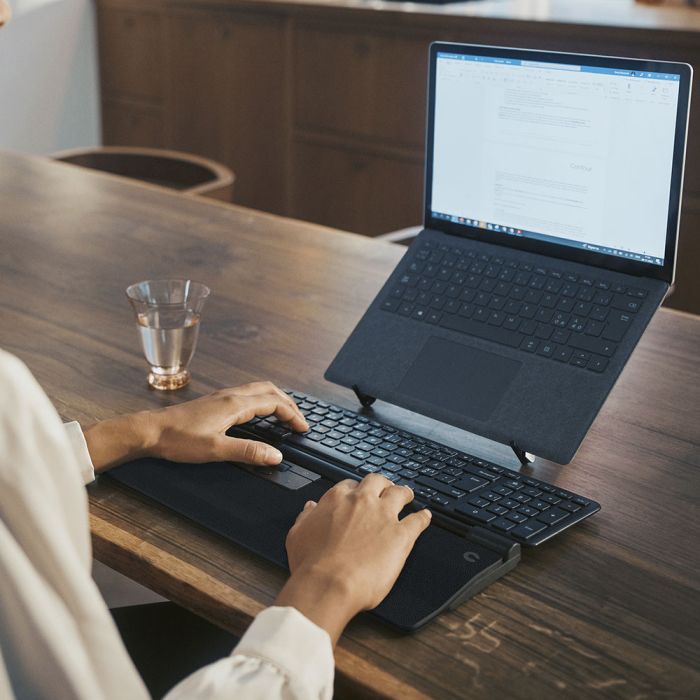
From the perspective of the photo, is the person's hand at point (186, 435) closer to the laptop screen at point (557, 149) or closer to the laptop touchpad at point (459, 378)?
the laptop touchpad at point (459, 378)

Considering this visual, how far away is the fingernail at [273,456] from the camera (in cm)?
106

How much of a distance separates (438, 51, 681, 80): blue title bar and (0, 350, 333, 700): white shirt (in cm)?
69

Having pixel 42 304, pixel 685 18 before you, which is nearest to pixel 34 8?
pixel 685 18

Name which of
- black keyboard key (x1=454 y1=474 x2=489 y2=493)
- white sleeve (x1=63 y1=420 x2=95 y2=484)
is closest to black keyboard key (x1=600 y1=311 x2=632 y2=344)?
black keyboard key (x1=454 y1=474 x2=489 y2=493)

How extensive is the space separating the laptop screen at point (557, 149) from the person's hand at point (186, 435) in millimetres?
341

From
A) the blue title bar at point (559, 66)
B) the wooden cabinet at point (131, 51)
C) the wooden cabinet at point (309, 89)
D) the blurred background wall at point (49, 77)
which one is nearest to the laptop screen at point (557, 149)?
the blue title bar at point (559, 66)

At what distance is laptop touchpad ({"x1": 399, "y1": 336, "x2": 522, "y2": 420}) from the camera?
1136 millimetres

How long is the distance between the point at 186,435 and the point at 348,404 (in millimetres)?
226

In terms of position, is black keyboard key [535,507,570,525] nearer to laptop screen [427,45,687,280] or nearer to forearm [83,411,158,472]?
laptop screen [427,45,687,280]

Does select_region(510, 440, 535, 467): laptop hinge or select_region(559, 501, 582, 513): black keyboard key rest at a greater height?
select_region(559, 501, 582, 513): black keyboard key

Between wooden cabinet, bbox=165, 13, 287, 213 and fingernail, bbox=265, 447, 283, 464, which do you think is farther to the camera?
wooden cabinet, bbox=165, 13, 287, 213

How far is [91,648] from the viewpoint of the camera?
2.17ft

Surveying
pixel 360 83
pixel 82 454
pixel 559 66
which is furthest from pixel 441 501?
pixel 360 83

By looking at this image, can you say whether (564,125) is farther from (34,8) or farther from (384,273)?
(34,8)
